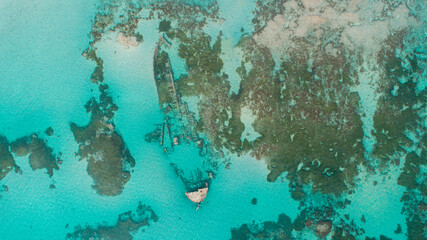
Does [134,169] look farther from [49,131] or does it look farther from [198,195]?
[49,131]

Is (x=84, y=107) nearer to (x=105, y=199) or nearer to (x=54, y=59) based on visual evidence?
(x=54, y=59)

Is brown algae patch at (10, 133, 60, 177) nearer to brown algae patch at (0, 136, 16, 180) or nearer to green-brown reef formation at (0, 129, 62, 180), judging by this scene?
green-brown reef formation at (0, 129, 62, 180)

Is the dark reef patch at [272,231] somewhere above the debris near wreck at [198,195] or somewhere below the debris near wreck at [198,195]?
below

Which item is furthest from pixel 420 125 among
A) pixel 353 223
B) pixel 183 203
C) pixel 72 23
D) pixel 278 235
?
pixel 72 23

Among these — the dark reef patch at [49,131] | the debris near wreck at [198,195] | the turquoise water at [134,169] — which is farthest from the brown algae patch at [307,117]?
the dark reef patch at [49,131]

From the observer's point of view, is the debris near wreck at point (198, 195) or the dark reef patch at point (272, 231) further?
the dark reef patch at point (272, 231)

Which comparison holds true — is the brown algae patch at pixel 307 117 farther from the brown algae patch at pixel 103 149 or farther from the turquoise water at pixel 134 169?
the brown algae patch at pixel 103 149

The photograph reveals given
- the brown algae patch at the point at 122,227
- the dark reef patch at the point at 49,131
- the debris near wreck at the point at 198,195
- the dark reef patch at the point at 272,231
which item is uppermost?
the dark reef patch at the point at 49,131
